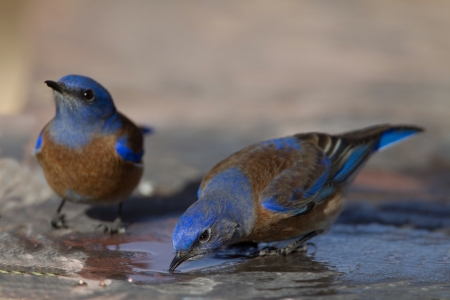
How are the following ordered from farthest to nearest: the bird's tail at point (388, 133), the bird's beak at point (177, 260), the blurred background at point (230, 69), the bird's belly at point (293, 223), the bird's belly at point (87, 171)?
the blurred background at point (230, 69) → the bird's tail at point (388, 133) → the bird's belly at point (87, 171) → the bird's belly at point (293, 223) → the bird's beak at point (177, 260)

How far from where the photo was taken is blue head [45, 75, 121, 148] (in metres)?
5.73

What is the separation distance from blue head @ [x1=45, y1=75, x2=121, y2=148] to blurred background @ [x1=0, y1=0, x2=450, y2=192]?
1491 millimetres

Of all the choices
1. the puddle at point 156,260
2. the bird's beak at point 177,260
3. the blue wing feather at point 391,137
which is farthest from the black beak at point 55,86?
the blue wing feather at point 391,137

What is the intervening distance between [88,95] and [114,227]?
1073mm

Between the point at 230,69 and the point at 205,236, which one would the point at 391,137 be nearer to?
the point at 205,236

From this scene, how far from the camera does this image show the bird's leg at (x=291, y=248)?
5409 millimetres

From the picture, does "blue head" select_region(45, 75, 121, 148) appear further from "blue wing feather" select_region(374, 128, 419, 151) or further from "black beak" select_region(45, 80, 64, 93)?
"blue wing feather" select_region(374, 128, 419, 151)

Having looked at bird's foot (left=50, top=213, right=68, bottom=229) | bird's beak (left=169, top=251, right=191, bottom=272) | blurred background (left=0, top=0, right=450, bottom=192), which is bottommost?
bird's beak (left=169, top=251, right=191, bottom=272)

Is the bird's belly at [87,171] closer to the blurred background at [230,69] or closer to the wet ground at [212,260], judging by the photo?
the wet ground at [212,260]

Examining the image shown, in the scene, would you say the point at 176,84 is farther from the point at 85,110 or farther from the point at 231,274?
the point at 231,274

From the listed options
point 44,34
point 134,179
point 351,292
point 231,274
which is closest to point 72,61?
point 44,34

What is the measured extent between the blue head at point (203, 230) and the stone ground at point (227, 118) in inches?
5.2

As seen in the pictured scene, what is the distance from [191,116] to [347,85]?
2.51 metres

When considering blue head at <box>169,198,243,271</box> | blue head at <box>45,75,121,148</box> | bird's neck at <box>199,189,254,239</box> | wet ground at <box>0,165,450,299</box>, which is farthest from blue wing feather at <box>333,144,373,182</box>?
blue head at <box>45,75,121,148</box>
